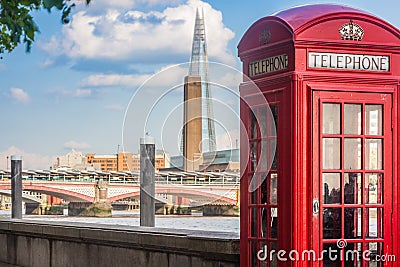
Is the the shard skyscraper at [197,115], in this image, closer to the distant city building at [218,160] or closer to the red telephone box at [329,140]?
the distant city building at [218,160]

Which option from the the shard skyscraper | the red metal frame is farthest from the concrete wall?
the red metal frame

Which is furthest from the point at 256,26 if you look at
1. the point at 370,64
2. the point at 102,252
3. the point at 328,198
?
the point at 102,252

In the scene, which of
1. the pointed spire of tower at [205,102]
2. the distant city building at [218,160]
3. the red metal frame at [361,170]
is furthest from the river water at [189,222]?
the red metal frame at [361,170]

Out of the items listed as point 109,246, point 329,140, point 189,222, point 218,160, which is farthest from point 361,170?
point 189,222

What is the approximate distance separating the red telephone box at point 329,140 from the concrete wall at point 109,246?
0.97 meters

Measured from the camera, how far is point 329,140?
5.22 meters

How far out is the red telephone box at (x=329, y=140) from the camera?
203 inches

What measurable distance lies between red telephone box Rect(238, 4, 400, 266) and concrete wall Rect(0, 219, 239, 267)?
974mm

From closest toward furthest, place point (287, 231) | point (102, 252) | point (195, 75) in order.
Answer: point (287, 231) → point (195, 75) → point (102, 252)

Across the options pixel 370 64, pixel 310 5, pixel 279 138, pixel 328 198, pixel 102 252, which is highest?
pixel 310 5

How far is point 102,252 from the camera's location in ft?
26.7

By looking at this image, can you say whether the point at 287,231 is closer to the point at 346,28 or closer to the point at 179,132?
the point at 346,28

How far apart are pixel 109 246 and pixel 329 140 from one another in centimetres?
339

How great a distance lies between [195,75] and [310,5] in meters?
1.87
